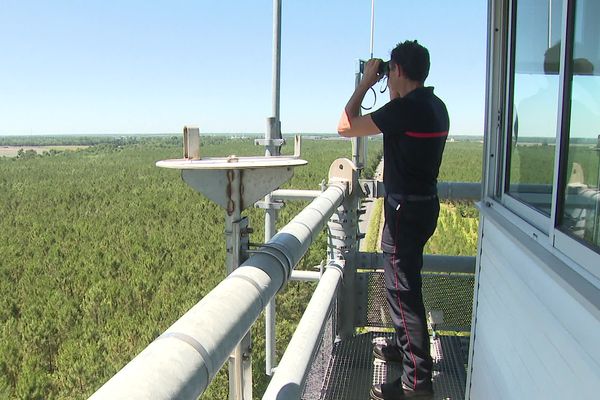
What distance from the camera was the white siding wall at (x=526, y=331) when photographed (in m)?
1.22

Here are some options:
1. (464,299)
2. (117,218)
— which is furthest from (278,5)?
(117,218)

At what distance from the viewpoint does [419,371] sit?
2.41 metres

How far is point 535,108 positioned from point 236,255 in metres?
1.18

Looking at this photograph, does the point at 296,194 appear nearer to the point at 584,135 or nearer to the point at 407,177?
the point at 407,177

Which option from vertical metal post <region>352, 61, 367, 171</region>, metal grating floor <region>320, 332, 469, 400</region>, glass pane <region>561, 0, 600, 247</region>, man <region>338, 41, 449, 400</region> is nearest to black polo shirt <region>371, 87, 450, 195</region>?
man <region>338, 41, 449, 400</region>

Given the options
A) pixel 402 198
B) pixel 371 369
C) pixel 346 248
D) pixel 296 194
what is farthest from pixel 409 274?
pixel 296 194

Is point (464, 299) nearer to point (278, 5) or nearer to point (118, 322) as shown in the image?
point (278, 5)

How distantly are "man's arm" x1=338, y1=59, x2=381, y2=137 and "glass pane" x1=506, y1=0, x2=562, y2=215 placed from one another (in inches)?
22.7

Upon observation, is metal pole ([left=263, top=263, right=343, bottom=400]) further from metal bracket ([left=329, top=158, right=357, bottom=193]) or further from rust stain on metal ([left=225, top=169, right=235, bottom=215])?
metal bracket ([left=329, top=158, right=357, bottom=193])

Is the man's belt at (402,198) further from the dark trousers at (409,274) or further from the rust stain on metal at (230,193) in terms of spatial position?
the rust stain on metal at (230,193)

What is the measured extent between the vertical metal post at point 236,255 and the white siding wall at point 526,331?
2.92ft

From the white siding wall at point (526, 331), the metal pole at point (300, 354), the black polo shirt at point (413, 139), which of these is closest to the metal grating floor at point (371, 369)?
the white siding wall at point (526, 331)

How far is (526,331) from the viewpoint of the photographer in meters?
1.71

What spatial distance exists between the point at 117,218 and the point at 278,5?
2254 cm
